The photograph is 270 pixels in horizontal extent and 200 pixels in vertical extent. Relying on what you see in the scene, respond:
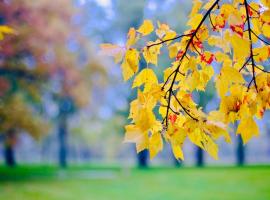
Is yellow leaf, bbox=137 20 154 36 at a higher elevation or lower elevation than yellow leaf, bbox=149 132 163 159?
higher

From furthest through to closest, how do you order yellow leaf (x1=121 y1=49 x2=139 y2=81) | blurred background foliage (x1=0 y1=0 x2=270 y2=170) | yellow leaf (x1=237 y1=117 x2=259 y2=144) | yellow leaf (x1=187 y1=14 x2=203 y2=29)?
blurred background foliage (x1=0 y1=0 x2=270 y2=170) → yellow leaf (x1=187 y1=14 x2=203 y2=29) → yellow leaf (x1=121 y1=49 x2=139 y2=81) → yellow leaf (x1=237 y1=117 x2=259 y2=144)

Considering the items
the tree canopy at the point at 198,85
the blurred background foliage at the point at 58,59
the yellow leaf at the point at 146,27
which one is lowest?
the tree canopy at the point at 198,85

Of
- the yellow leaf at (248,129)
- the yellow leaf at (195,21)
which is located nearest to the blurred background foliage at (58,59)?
the yellow leaf at (195,21)

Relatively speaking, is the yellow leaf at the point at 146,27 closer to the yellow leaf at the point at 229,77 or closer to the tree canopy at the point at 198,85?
the tree canopy at the point at 198,85

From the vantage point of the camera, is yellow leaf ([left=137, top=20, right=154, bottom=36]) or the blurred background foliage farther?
the blurred background foliage

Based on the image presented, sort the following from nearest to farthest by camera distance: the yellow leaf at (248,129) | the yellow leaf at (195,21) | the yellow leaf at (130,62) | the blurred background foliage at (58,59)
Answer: the yellow leaf at (248,129) < the yellow leaf at (130,62) < the yellow leaf at (195,21) < the blurred background foliage at (58,59)

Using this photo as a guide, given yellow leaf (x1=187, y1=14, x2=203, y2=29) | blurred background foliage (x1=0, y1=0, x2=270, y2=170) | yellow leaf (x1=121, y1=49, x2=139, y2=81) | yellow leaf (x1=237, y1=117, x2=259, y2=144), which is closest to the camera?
yellow leaf (x1=237, y1=117, x2=259, y2=144)

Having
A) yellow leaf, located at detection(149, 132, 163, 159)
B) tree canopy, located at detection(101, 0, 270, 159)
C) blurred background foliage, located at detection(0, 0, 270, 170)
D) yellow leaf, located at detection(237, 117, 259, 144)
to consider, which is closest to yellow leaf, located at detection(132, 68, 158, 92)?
tree canopy, located at detection(101, 0, 270, 159)

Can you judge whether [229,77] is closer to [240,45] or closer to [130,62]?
[240,45]

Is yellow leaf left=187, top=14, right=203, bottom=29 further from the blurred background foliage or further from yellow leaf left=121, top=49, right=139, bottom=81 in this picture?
the blurred background foliage

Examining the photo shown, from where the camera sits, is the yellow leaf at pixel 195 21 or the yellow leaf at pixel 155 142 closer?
the yellow leaf at pixel 155 142

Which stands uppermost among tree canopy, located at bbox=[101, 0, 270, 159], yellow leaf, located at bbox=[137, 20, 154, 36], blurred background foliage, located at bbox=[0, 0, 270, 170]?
blurred background foliage, located at bbox=[0, 0, 270, 170]

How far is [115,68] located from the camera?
51.4 ft

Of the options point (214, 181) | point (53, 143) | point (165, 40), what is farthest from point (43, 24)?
point (53, 143)
